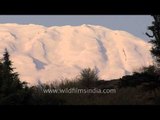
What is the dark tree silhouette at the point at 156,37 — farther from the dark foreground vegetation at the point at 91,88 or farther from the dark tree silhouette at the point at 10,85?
the dark tree silhouette at the point at 10,85

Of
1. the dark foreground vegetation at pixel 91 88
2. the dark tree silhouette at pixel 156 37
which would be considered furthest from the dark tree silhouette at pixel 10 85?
the dark tree silhouette at pixel 156 37

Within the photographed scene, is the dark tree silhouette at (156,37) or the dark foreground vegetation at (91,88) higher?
the dark tree silhouette at (156,37)

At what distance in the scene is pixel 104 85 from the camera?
18594 mm

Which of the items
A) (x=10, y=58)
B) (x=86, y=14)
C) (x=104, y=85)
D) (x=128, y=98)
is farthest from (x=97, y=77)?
(x=86, y=14)

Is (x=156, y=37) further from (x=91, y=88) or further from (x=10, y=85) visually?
(x=10, y=85)

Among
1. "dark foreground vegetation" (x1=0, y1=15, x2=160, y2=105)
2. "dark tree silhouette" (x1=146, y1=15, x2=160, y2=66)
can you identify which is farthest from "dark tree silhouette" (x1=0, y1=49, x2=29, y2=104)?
"dark tree silhouette" (x1=146, y1=15, x2=160, y2=66)

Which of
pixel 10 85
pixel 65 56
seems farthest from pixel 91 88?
pixel 10 85

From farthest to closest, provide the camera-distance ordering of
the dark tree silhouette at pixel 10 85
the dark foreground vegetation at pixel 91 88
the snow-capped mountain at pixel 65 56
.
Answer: the snow-capped mountain at pixel 65 56
the dark foreground vegetation at pixel 91 88
the dark tree silhouette at pixel 10 85

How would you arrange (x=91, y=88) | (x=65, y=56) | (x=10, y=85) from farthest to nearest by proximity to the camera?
(x=65, y=56), (x=91, y=88), (x=10, y=85)

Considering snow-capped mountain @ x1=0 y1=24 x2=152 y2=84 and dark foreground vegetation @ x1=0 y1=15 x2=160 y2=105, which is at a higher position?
snow-capped mountain @ x1=0 y1=24 x2=152 y2=84

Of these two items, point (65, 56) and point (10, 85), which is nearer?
point (10, 85)

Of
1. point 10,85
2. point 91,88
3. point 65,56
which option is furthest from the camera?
point 65,56

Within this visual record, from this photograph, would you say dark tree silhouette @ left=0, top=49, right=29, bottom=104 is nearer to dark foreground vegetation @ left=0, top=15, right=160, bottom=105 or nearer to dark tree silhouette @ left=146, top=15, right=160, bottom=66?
dark foreground vegetation @ left=0, top=15, right=160, bottom=105

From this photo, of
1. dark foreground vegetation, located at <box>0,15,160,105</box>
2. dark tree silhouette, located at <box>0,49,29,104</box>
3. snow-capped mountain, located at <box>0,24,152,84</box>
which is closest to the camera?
dark tree silhouette, located at <box>0,49,29,104</box>
